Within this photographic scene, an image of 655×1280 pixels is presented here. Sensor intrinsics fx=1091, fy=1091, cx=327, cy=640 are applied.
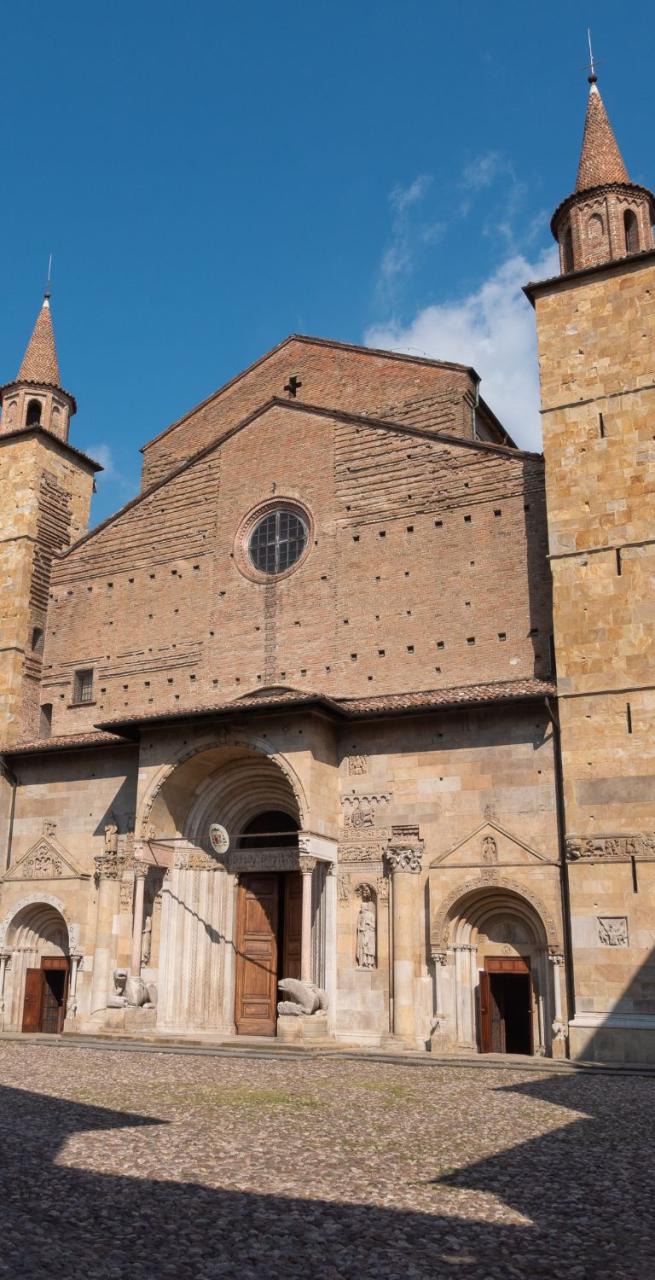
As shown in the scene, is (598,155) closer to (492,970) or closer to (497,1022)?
(492,970)

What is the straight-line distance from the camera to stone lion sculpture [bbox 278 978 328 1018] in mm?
17938

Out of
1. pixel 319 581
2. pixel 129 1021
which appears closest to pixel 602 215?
pixel 319 581

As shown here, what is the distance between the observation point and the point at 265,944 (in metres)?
21.1

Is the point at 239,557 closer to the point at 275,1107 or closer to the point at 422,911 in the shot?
the point at 422,911

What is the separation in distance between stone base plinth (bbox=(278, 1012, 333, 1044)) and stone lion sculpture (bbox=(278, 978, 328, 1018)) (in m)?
0.08

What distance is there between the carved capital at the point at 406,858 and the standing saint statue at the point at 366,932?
2.63ft

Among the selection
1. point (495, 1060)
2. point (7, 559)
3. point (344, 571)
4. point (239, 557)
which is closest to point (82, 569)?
point (7, 559)

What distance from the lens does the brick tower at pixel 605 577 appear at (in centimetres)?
1678

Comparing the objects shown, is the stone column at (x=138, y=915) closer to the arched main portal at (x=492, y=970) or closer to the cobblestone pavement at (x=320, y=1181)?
the arched main portal at (x=492, y=970)

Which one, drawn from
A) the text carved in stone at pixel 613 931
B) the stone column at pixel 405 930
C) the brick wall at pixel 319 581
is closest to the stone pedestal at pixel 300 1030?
the stone column at pixel 405 930

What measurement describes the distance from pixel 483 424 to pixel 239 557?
6.73 meters

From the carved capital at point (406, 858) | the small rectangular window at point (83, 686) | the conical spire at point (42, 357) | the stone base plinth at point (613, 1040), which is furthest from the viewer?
the conical spire at point (42, 357)

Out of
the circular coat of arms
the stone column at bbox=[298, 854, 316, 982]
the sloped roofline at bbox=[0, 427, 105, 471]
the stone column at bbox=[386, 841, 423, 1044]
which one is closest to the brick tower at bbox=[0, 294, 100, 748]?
the sloped roofline at bbox=[0, 427, 105, 471]

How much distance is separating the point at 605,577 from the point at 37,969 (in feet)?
45.9
